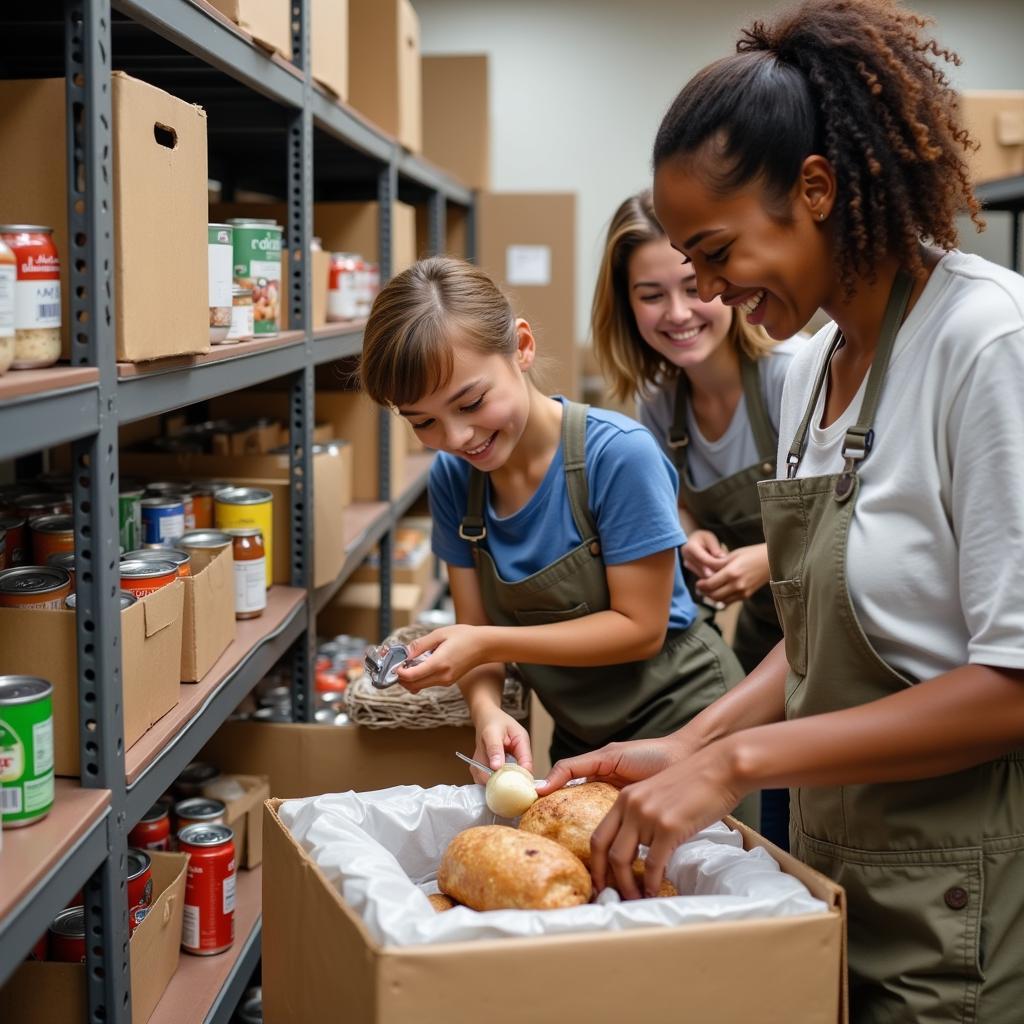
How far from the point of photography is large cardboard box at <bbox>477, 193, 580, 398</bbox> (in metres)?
5.42

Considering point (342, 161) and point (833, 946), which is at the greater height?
point (342, 161)

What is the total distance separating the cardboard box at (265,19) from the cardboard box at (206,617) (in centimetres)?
84

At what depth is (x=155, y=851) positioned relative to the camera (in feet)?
6.36

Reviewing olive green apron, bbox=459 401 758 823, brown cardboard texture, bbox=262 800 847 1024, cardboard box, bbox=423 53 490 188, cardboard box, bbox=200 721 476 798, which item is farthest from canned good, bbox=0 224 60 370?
cardboard box, bbox=423 53 490 188

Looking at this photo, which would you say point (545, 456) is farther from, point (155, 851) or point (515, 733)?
point (155, 851)

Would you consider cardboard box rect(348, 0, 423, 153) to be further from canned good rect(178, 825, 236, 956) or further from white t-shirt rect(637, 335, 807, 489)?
canned good rect(178, 825, 236, 956)

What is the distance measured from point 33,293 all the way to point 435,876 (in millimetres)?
775

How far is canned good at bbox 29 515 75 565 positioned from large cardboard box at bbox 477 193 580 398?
12.6 feet

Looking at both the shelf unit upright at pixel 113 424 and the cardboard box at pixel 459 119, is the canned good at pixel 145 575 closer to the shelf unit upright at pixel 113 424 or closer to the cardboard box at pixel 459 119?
the shelf unit upright at pixel 113 424

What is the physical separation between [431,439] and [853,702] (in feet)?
2.78

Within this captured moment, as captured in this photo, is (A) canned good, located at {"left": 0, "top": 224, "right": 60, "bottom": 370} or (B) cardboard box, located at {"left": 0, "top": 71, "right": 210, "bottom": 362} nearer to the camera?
(A) canned good, located at {"left": 0, "top": 224, "right": 60, "bottom": 370}

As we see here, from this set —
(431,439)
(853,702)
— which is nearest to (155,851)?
(431,439)

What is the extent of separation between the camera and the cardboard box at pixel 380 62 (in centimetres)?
354

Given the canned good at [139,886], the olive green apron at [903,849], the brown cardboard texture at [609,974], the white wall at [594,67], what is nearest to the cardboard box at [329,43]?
the canned good at [139,886]
